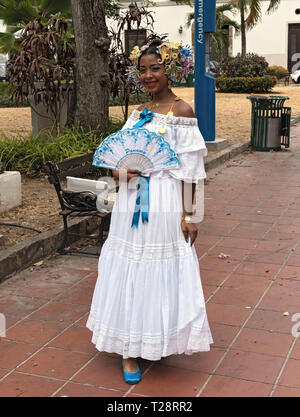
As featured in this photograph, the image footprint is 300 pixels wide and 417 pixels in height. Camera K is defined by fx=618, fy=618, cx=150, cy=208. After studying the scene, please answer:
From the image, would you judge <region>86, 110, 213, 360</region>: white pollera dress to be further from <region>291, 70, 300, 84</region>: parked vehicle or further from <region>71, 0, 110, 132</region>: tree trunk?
<region>291, 70, 300, 84</region>: parked vehicle

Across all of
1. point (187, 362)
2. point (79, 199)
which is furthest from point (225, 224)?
point (187, 362)

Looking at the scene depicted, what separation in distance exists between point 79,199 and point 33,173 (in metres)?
3.35

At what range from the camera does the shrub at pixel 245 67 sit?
2770 cm

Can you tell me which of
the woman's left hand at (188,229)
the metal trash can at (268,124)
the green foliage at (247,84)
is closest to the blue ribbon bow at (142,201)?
the woman's left hand at (188,229)

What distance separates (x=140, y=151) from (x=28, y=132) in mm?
10264

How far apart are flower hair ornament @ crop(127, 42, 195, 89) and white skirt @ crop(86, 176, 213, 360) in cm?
65

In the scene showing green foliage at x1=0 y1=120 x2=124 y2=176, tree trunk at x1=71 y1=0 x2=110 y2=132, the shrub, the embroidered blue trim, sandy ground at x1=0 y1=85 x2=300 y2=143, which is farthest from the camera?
the shrub

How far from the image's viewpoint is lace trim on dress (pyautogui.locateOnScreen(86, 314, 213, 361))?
375 centimetres

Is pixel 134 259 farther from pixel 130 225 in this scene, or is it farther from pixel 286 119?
pixel 286 119

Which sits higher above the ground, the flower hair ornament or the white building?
the white building

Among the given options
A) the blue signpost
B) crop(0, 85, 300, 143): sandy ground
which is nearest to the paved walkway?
the blue signpost

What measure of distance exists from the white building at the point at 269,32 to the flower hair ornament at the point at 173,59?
3311cm

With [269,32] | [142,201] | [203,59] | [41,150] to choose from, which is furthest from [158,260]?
[269,32]

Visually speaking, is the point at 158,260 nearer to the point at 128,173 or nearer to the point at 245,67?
the point at 128,173
